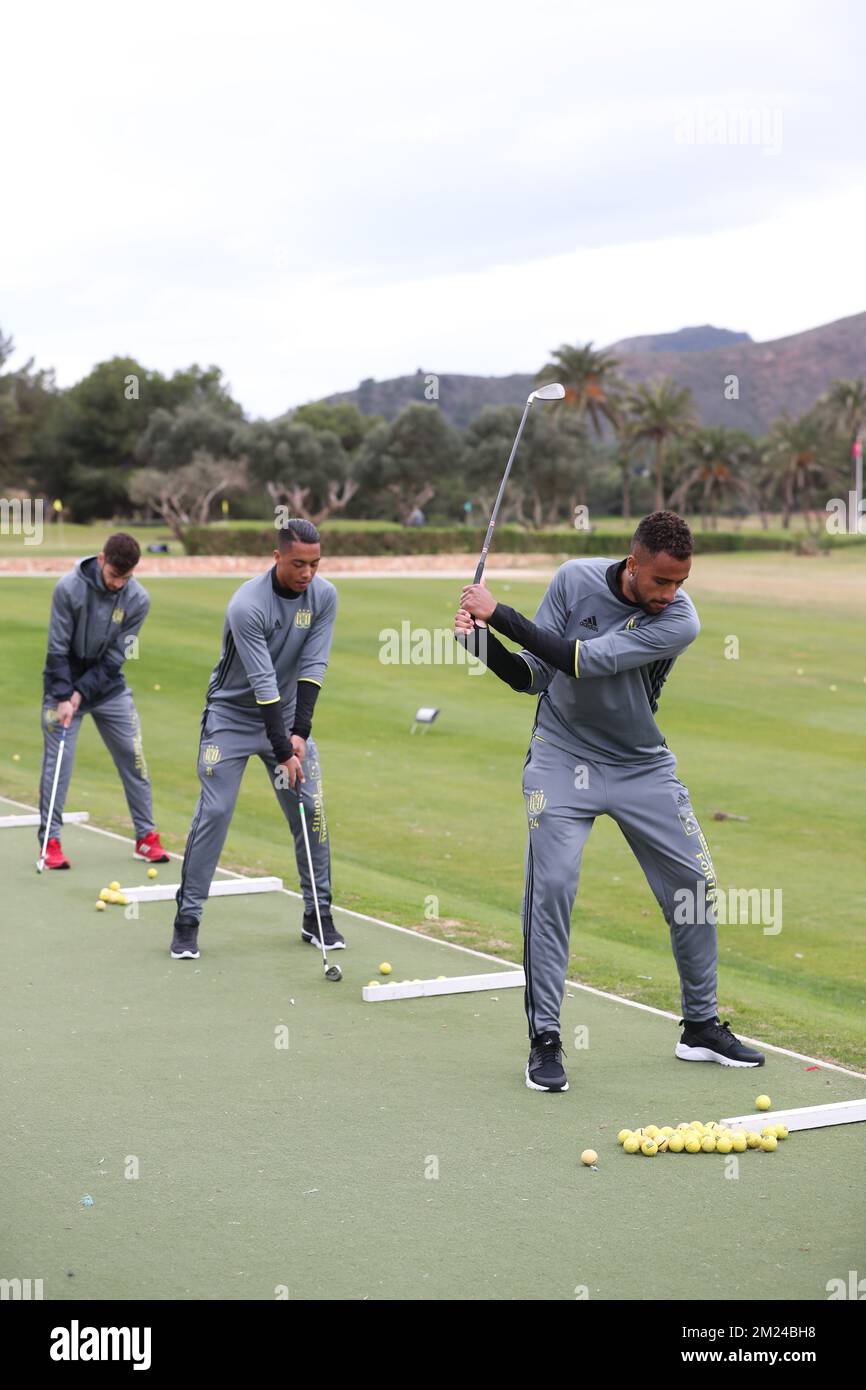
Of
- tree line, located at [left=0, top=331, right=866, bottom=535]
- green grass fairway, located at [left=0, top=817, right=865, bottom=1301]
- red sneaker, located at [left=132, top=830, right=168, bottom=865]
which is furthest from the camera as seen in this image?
tree line, located at [left=0, top=331, right=866, bottom=535]

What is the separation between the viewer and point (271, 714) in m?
7.84

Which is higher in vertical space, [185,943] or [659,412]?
[659,412]

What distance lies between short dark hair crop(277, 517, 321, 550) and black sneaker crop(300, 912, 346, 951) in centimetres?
202

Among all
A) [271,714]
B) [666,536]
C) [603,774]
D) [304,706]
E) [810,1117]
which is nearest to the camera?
[810,1117]

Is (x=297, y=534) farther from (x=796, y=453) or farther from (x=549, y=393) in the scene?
(x=796, y=453)

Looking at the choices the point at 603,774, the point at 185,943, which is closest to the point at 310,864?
the point at 185,943

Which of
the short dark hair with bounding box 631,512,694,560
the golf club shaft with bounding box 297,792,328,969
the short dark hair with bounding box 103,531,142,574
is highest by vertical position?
the short dark hair with bounding box 631,512,694,560

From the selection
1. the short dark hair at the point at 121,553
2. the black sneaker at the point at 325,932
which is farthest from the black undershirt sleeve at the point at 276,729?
the short dark hair at the point at 121,553

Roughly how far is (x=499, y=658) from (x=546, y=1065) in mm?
1601

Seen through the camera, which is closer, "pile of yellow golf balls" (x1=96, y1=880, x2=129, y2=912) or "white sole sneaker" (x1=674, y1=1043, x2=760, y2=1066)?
"white sole sneaker" (x1=674, y1=1043, x2=760, y2=1066)

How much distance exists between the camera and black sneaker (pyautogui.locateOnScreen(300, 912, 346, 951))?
8.38 metres

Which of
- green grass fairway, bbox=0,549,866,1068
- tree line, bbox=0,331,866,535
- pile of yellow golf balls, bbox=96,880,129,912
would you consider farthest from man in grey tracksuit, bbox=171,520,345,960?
tree line, bbox=0,331,866,535

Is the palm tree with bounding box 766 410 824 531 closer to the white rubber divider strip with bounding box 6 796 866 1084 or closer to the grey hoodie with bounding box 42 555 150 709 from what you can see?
the grey hoodie with bounding box 42 555 150 709

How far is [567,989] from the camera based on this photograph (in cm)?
784
